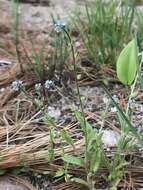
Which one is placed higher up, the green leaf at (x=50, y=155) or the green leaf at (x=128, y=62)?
the green leaf at (x=128, y=62)

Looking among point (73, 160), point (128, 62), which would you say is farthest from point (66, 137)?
point (128, 62)

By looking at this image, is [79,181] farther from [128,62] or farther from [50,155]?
[128,62]

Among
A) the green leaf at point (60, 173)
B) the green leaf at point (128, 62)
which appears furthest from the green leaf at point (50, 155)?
the green leaf at point (128, 62)

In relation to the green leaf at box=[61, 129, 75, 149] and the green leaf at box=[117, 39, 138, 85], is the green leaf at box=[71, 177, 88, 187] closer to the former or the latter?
the green leaf at box=[61, 129, 75, 149]

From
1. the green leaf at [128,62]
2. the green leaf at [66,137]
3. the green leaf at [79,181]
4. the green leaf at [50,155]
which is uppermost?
the green leaf at [128,62]

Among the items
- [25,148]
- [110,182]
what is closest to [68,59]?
[25,148]

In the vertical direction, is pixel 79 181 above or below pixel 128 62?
below

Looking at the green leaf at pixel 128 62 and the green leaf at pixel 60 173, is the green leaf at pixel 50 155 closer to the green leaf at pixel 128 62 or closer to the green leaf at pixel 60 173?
the green leaf at pixel 60 173

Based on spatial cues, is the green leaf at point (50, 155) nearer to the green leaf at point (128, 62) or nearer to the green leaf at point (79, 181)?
the green leaf at point (79, 181)

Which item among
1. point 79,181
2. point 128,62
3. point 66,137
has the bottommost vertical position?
point 79,181

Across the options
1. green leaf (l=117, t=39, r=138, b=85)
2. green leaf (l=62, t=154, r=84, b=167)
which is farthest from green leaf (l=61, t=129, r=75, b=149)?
green leaf (l=117, t=39, r=138, b=85)

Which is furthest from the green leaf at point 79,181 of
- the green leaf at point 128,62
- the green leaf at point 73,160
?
the green leaf at point 128,62
